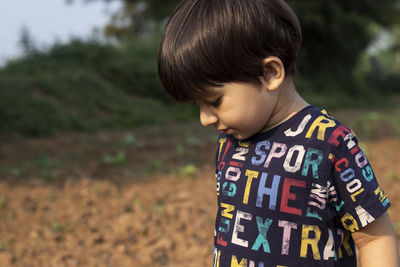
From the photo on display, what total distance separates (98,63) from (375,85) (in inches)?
605

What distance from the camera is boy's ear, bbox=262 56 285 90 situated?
3.61 ft

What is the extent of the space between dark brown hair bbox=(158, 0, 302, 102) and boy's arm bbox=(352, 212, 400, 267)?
1.79ft

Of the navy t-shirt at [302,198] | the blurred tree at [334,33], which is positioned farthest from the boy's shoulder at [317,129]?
the blurred tree at [334,33]

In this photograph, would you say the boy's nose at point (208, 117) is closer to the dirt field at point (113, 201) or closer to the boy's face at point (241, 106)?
the boy's face at point (241, 106)

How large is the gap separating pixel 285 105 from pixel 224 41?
0.29m

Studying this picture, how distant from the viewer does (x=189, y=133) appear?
6.93m

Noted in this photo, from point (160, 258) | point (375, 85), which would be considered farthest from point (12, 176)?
point (375, 85)

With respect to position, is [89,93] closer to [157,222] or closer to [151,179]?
[151,179]

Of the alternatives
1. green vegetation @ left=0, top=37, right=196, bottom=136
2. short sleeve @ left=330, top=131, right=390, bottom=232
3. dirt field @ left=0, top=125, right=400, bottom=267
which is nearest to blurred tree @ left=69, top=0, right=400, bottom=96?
green vegetation @ left=0, top=37, right=196, bottom=136

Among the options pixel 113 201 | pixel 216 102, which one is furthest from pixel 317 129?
pixel 113 201

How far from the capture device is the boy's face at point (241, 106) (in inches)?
44.0

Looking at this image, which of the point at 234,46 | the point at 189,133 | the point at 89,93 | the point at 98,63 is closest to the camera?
the point at 234,46

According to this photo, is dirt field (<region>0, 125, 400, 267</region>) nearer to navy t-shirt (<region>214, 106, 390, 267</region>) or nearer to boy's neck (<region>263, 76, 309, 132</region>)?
navy t-shirt (<region>214, 106, 390, 267</region>)

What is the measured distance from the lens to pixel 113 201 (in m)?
3.58
